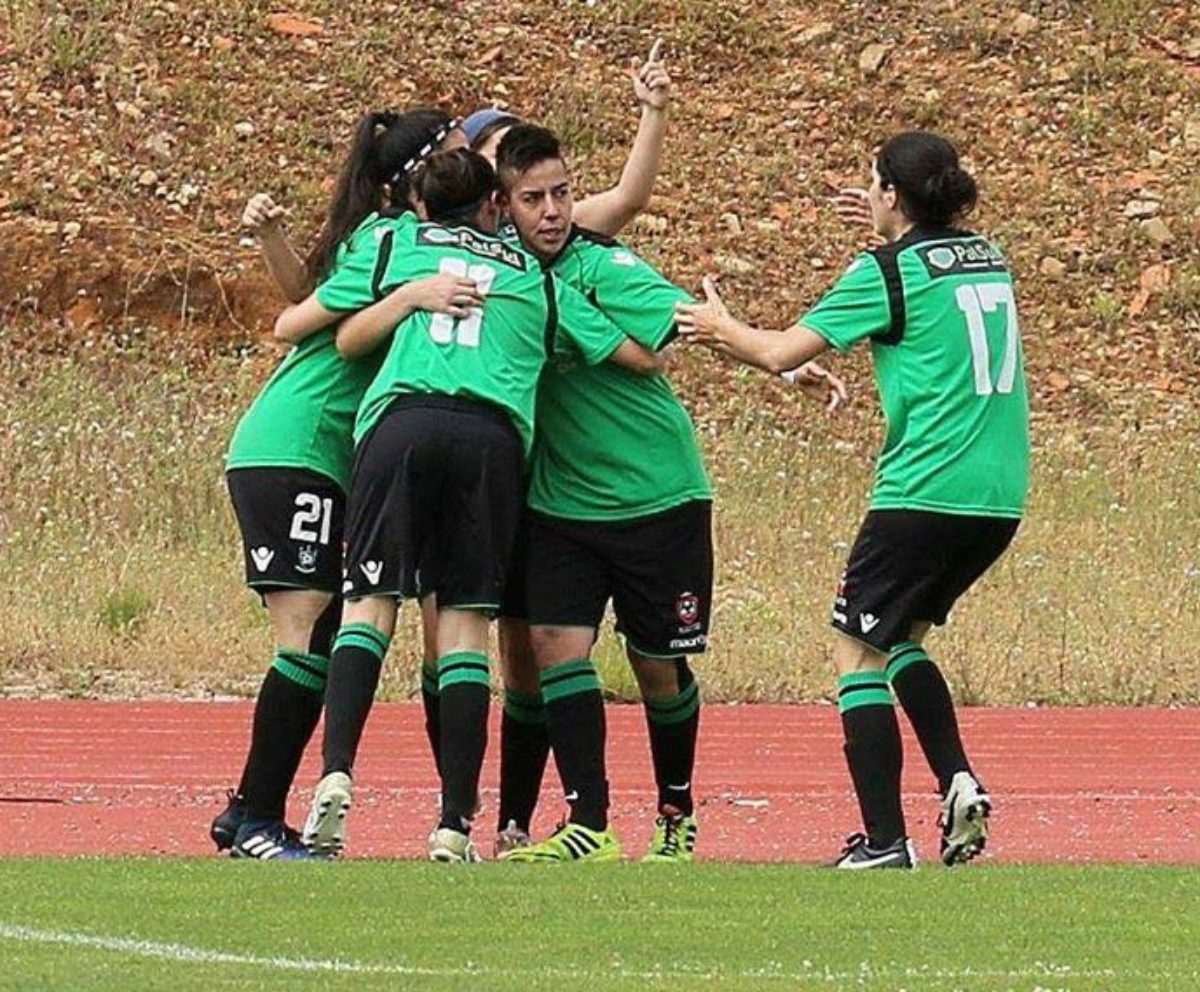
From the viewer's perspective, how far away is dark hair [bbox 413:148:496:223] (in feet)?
30.8

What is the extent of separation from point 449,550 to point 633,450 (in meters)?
0.69

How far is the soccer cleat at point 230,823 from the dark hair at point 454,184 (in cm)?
178

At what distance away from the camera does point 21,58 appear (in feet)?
94.8

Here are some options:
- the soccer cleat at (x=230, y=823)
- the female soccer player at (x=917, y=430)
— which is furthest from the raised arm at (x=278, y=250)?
the soccer cleat at (x=230, y=823)

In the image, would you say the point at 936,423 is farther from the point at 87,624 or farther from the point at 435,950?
the point at 87,624

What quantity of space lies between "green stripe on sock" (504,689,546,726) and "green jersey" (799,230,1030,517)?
4.33 ft

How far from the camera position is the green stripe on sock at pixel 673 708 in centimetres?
977

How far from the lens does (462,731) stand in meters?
9.10

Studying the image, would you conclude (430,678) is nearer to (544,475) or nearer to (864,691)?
(544,475)

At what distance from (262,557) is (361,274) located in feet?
2.77

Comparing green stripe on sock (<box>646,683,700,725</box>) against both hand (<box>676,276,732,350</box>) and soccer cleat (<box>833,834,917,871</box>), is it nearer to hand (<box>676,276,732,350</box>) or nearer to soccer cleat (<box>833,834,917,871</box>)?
soccer cleat (<box>833,834,917,871</box>)

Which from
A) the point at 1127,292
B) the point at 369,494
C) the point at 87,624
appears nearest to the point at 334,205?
the point at 369,494

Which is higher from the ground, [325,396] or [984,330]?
[984,330]

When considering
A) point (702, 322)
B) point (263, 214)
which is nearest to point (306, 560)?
point (263, 214)
